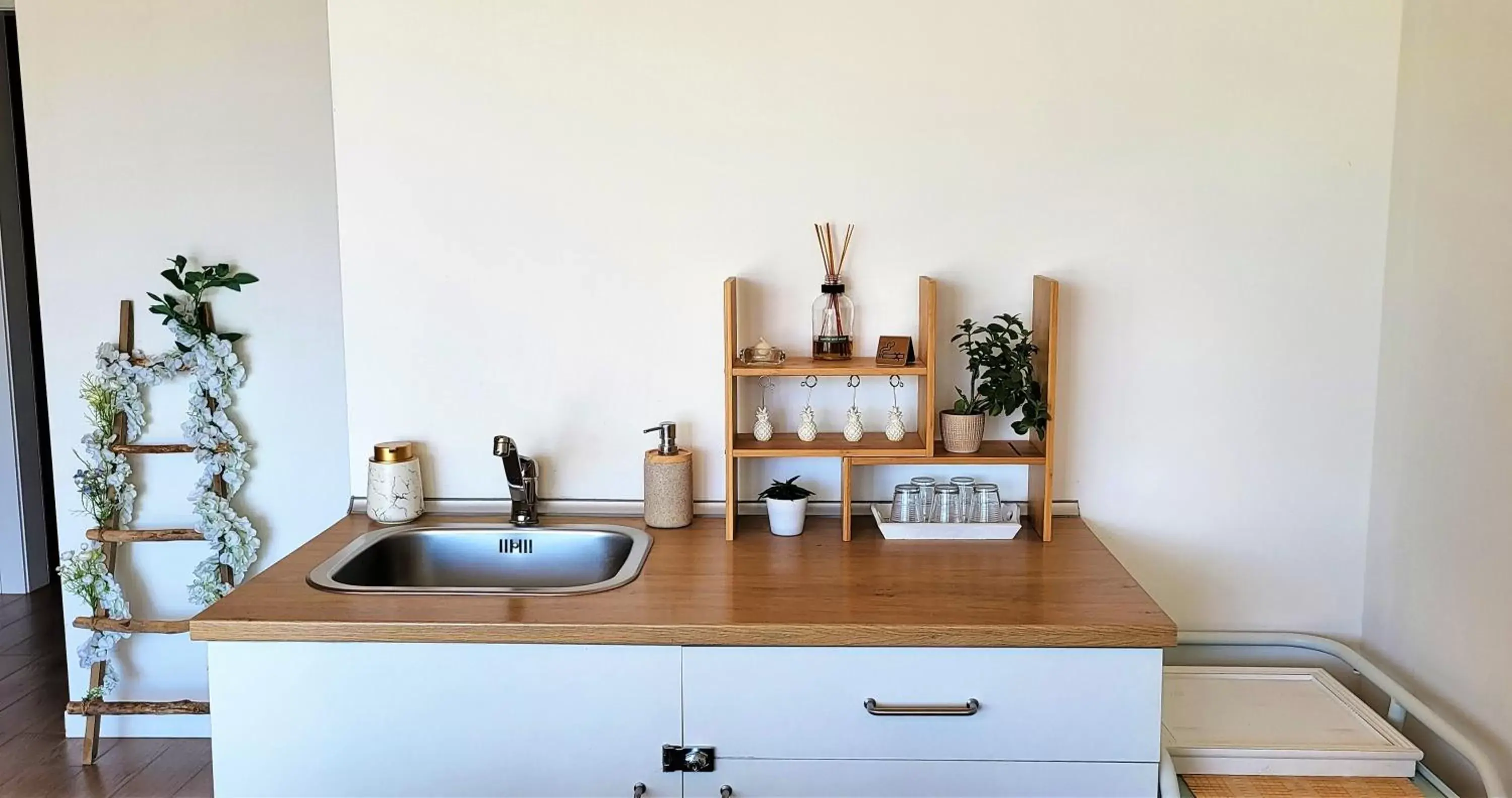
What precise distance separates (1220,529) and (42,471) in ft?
14.3

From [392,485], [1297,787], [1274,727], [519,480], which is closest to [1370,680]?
[1274,727]

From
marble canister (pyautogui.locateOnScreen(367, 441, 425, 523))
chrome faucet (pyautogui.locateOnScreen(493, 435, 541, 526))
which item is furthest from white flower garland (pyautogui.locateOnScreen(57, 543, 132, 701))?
chrome faucet (pyautogui.locateOnScreen(493, 435, 541, 526))

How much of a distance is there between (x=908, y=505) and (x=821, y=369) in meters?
0.33

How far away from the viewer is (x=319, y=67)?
2861mm

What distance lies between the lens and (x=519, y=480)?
2111mm

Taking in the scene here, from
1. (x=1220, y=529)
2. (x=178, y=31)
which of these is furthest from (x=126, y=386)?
(x=1220, y=529)

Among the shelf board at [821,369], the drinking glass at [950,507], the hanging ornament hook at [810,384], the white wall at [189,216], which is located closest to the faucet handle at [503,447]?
the shelf board at [821,369]

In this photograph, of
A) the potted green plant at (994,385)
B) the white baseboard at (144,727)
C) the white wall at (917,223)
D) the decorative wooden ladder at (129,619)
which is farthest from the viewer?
the white baseboard at (144,727)

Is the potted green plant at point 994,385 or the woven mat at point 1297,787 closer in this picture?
the woven mat at point 1297,787

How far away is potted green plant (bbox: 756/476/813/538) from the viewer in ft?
6.80

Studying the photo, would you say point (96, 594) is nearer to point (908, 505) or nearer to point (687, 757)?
point (687, 757)

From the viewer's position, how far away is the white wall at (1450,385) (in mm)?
1697

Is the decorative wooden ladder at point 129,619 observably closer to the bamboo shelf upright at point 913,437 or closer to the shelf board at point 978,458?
the bamboo shelf upright at point 913,437

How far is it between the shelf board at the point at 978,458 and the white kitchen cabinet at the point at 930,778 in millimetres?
568
